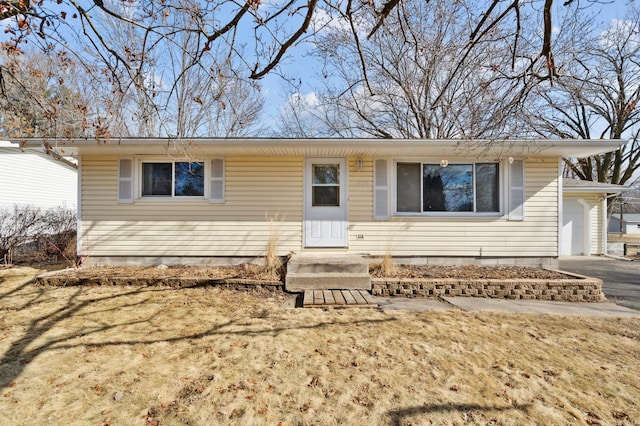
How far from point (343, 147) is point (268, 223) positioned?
2.41 metres

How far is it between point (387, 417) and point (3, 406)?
2799mm

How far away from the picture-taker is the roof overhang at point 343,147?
6.23m

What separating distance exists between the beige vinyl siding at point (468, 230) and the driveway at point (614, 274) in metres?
1.28

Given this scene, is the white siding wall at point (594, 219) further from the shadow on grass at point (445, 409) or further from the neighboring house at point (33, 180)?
the neighboring house at point (33, 180)

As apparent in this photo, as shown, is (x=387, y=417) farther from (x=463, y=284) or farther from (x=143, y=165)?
(x=143, y=165)

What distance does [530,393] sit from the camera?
255 cm

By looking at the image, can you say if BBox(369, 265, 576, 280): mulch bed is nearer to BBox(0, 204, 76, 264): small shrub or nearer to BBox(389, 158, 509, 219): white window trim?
BBox(389, 158, 509, 219): white window trim

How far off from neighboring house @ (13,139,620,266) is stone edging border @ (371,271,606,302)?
1730 millimetres

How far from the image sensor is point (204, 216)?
732cm

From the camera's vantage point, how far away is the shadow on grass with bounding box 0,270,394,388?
3127 millimetres

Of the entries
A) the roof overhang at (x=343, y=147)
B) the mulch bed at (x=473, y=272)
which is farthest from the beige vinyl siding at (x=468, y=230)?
the roof overhang at (x=343, y=147)

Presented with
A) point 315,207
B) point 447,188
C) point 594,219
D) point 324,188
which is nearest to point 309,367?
point 315,207

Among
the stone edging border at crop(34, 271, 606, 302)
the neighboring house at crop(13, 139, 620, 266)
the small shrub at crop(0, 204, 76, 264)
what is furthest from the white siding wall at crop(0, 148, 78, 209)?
the stone edging border at crop(34, 271, 606, 302)

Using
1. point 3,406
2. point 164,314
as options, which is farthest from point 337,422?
point 164,314
